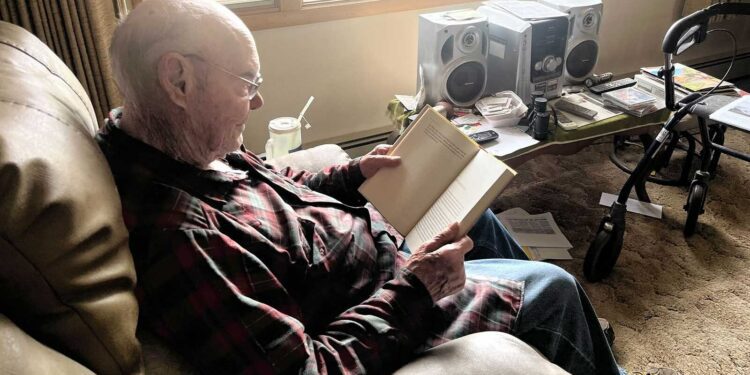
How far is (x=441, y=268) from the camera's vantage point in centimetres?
114

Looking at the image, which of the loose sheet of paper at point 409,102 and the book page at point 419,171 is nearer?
the book page at point 419,171

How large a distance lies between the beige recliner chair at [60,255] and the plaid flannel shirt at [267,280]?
0.18ft

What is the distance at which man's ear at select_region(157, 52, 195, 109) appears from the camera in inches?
39.9

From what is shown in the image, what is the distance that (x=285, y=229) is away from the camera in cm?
117

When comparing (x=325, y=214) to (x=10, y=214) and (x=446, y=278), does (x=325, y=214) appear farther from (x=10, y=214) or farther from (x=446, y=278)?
(x=10, y=214)

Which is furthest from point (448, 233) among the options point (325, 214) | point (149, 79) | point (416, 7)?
point (416, 7)

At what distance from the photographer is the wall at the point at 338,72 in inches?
93.9

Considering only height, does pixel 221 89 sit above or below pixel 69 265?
above

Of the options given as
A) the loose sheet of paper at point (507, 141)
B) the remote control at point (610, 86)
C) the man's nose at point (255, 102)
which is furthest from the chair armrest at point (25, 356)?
the remote control at point (610, 86)

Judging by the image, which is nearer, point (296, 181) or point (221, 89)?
point (221, 89)

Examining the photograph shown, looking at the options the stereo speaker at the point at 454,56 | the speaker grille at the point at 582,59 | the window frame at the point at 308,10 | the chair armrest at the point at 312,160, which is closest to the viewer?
the chair armrest at the point at 312,160

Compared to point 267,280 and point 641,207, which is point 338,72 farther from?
point 267,280

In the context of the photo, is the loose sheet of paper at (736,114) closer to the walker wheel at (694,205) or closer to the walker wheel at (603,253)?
the walker wheel at (694,205)

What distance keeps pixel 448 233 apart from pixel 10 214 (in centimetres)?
75
